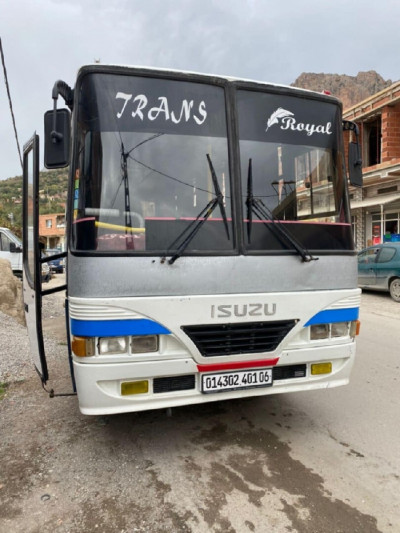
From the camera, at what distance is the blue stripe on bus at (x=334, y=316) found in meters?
3.21

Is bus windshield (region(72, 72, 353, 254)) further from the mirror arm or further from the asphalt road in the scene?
the asphalt road

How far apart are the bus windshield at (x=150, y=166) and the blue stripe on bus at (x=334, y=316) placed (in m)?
0.92

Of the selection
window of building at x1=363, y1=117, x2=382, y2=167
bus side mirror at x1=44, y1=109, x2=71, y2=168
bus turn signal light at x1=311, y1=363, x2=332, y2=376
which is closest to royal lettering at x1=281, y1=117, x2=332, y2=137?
bus side mirror at x1=44, y1=109, x2=71, y2=168

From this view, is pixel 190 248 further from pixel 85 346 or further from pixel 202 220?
pixel 85 346

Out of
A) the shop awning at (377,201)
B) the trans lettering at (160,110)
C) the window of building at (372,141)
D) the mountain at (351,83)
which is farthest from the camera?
the mountain at (351,83)

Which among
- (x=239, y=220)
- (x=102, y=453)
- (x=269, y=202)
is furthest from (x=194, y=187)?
(x=102, y=453)

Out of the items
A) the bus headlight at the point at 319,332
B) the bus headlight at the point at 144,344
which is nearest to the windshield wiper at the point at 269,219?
the bus headlight at the point at 319,332

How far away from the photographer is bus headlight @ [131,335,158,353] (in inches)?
112

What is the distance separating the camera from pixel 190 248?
2.93 metres

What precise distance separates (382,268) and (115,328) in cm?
1067

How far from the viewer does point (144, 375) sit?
113 inches

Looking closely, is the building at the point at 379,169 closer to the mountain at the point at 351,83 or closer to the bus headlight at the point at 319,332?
the bus headlight at the point at 319,332

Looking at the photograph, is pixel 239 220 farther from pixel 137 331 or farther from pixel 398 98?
pixel 398 98

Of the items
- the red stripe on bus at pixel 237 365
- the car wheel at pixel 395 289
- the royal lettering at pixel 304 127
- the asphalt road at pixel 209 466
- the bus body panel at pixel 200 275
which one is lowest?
the asphalt road at pixel 209 466
